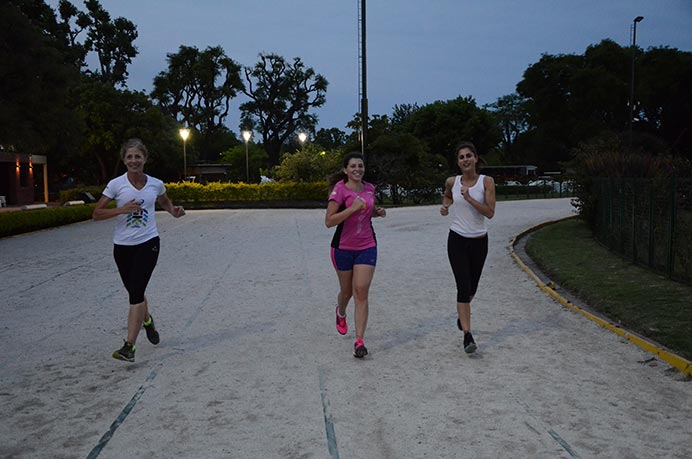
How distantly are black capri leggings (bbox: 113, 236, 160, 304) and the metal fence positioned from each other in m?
7.46

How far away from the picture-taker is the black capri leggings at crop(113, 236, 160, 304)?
17.7ft

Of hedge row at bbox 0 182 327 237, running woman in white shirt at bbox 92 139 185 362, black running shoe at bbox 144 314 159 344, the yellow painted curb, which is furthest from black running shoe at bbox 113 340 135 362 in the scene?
hedge row at bbox 0 182 327 237

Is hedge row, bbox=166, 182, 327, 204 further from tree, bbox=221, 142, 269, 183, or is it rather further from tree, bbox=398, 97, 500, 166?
tree, bbox=221, 142, 269, 183

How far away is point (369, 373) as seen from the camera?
204 inches

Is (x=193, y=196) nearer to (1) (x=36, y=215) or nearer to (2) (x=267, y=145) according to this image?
(1) (x=36, y=215)

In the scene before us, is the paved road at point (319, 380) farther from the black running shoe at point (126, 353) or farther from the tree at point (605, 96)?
the tree at point (605, 96)

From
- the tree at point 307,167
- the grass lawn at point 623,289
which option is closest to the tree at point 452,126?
the tree at point 307,167

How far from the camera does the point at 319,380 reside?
502 centimetres

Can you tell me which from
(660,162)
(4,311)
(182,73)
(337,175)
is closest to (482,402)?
(337,175)

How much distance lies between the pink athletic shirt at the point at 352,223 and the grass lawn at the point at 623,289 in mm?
2981

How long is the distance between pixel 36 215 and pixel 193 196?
1556 centimetres

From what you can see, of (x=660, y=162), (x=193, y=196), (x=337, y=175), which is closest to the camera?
(x=337, y=175)

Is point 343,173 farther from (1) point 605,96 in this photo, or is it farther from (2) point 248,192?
(1) point 605,96

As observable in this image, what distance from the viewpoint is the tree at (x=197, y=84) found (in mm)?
64562
